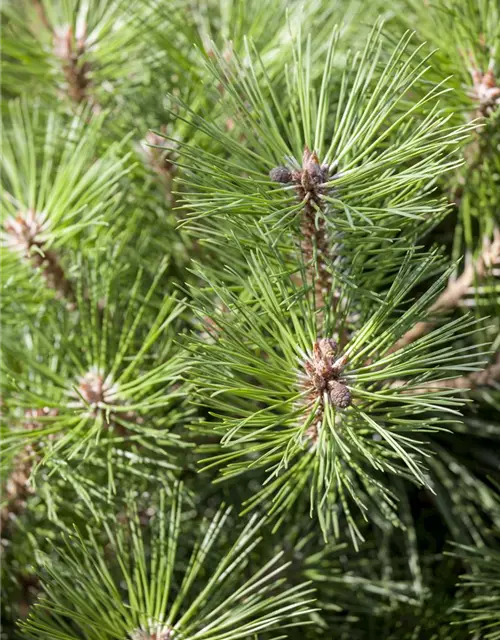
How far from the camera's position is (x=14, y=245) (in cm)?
52

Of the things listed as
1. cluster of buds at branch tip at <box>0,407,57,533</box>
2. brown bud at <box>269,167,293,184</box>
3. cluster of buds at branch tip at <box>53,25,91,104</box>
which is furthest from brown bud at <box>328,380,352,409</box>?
cluster of buds at branch tip at <box>53,25,91,104</box>

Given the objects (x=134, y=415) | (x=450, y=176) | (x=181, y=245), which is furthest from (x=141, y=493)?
(x=450, y=176)

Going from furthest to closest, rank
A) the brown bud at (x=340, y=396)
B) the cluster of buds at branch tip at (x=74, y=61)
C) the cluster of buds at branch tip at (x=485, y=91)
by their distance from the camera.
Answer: the cluster of buds at branch tip at (x=74, y=61), the cluster of buds at branch tip at (x=485, y=91), the brown bud at (x=340, y=396)

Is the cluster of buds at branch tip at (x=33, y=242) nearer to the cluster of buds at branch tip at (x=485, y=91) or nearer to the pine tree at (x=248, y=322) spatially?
the pine tree at (x=248, y=322)

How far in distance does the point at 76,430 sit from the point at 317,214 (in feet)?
0.63

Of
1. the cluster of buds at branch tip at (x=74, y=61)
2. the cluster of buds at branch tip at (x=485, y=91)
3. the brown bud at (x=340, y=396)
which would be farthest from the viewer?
the cluster of buds at branch tip at (x=74, y=61)

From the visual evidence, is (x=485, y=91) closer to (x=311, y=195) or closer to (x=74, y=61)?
(x=311, y=195)

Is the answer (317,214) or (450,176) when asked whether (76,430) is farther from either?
(450,176)

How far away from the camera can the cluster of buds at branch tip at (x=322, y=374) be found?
0.39 m

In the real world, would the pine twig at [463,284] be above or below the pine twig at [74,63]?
below

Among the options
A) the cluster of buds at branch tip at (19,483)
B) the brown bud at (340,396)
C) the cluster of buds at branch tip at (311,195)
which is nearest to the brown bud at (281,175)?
the cluster of buds at branch tip at (311,195)

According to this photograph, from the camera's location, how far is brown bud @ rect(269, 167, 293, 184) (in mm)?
394

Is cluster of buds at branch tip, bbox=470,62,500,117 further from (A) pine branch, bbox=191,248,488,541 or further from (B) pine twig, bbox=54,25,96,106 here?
(B) pine twig, bbox=54,25,96,106

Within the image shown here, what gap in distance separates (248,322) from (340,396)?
6 cm
